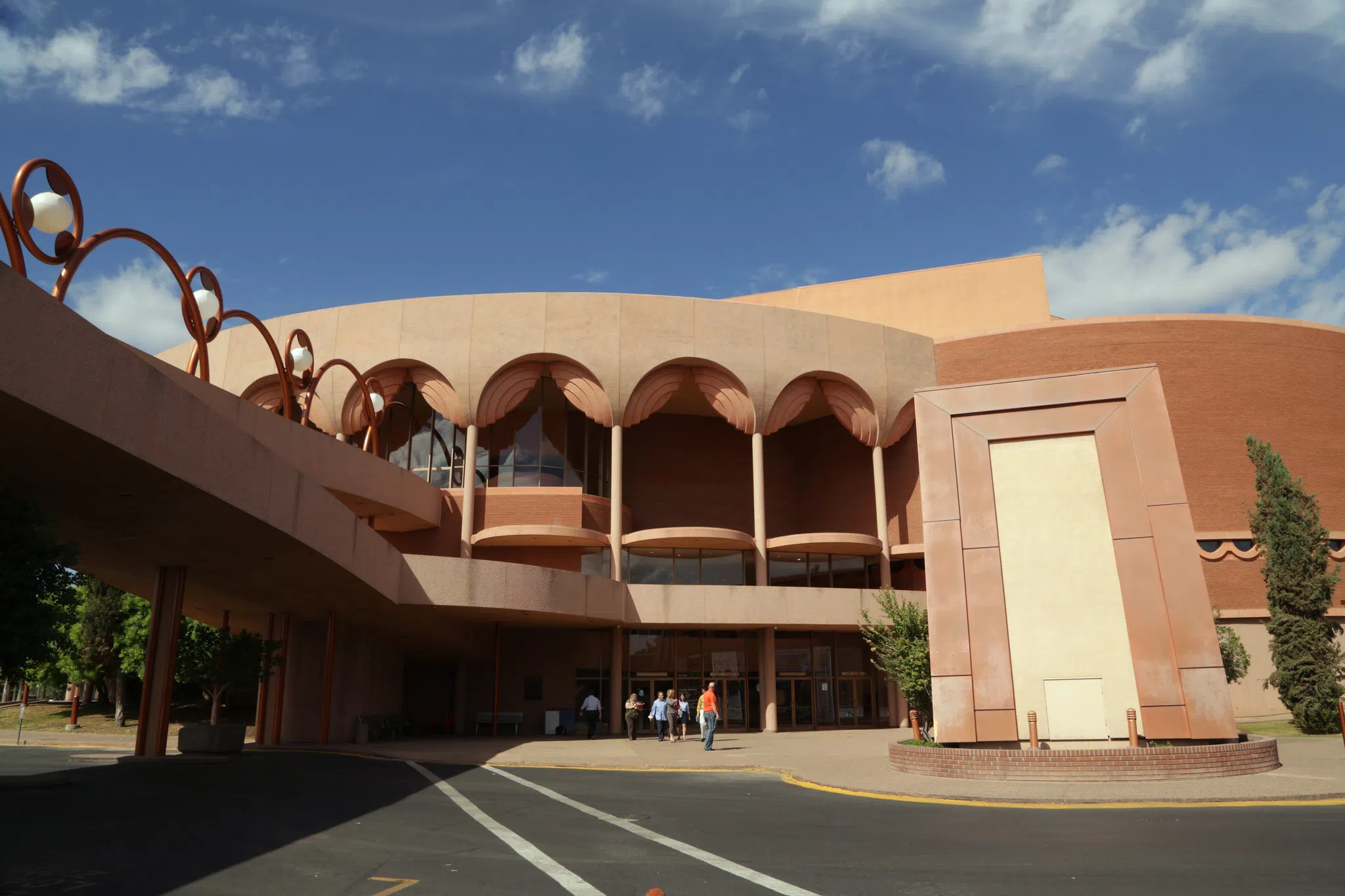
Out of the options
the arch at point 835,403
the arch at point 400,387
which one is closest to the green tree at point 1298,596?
the arch at point 835,403

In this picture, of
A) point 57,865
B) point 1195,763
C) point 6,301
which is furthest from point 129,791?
point 1195,763

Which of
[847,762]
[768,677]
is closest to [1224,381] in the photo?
[768,677]

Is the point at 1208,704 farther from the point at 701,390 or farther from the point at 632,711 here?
the point at 701,390

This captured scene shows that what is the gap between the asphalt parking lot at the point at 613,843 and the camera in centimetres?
757

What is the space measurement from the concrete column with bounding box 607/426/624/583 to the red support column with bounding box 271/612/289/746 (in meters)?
11.5

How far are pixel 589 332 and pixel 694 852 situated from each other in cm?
2741

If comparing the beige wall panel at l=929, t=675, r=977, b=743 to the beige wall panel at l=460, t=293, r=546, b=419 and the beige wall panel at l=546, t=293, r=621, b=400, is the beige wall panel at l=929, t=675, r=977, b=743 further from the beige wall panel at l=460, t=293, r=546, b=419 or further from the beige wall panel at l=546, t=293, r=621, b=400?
the beige wall panel at l=460, t=293, r=546, b=419

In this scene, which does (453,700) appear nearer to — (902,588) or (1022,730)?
(902,588)

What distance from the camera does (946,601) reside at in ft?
59.9

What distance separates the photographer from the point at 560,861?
8633 mm

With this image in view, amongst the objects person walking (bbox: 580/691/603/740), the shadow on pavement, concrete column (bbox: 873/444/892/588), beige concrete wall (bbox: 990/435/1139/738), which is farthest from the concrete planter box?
concrete column (bbox: 873/444/892/588)

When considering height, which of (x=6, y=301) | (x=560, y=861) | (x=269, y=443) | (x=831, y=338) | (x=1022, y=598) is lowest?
(x=560, y=861)

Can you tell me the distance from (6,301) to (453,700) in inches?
1133

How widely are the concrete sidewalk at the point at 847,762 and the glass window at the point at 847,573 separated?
18.4ft
